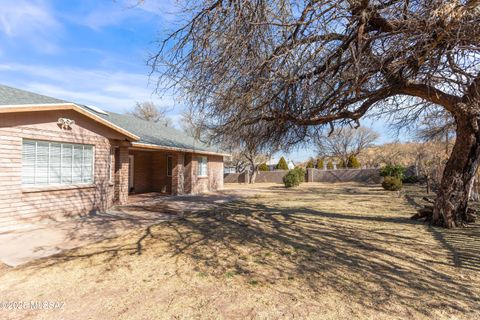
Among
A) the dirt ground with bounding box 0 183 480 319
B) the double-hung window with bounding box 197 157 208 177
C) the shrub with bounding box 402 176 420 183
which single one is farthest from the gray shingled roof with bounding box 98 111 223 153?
the shrub with bounding box 402 176 420 183

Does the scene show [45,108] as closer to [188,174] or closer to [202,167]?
[188,174]

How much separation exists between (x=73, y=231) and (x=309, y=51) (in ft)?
22.2

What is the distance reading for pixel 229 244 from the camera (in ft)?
18.4

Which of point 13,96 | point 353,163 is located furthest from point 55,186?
point 353,163

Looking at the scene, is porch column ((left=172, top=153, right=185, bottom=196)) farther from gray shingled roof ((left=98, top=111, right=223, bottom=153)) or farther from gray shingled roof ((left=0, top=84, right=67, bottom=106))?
gray shingled roof ((left=0, top=84, right=67, bottom=106))

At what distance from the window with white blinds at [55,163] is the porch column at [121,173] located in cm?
146

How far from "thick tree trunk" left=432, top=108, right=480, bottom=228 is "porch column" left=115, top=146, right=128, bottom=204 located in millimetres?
10303

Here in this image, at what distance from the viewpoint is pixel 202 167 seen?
1664 centimetres

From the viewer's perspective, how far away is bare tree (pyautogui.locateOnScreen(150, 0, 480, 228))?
3957 mm

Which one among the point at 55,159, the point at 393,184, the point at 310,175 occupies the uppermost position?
the point at 55,159

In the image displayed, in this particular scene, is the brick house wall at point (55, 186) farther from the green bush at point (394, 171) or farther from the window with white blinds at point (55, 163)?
the green bush at point (394, 171)

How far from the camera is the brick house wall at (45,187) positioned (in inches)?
259

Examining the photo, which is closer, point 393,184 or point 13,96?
point 13,96

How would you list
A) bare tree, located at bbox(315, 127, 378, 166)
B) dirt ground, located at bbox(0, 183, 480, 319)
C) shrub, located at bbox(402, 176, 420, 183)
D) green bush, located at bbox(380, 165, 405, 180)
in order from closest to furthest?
1. dirt ground, located at bbox(0, 183, 480, 319)
2. green bush, located at bbox(380, 165, 405, 180)
3. shrub, located at bbox(402, 176, 420, 183)
4. bare tree, located at bbox(315, 127, 378, 166)
